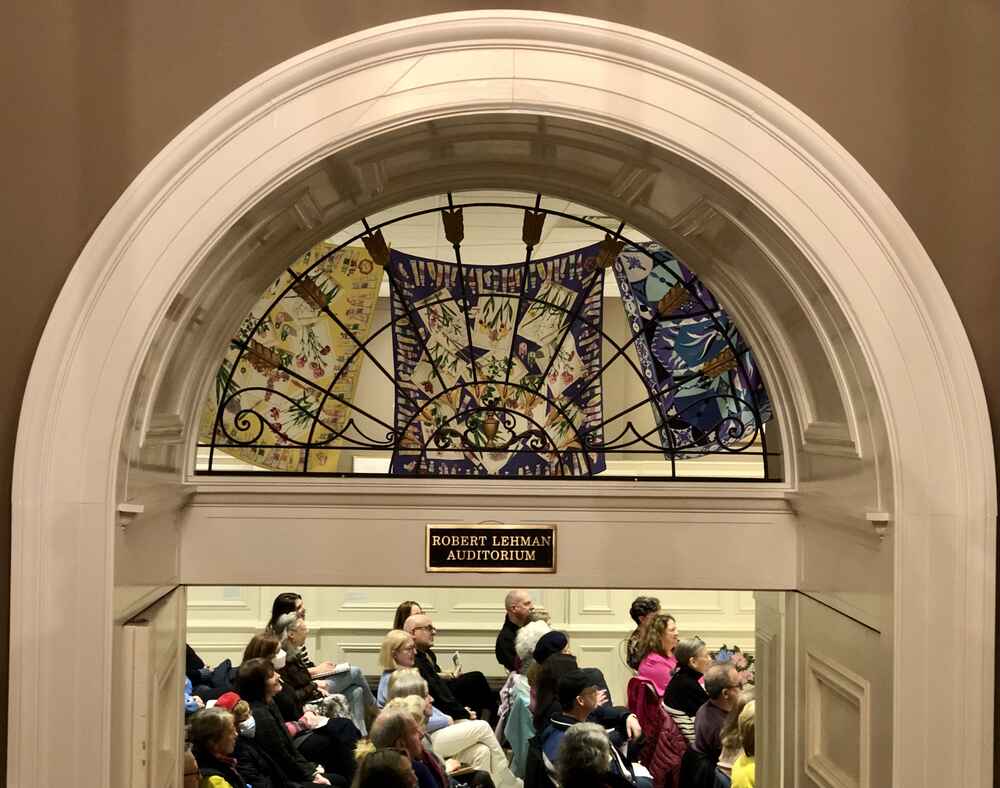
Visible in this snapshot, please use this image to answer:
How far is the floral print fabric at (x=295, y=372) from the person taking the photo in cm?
404

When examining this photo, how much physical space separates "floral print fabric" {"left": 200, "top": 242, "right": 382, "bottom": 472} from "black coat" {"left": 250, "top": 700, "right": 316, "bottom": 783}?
235 centimetres

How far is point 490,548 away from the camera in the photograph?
3.77 metres

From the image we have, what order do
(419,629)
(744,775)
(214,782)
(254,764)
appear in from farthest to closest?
(419,629)
(254,764)
(744,775)
(214,782)

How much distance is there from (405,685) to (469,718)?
4.79 feet

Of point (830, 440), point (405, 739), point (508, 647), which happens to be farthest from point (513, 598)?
point (830, 440)

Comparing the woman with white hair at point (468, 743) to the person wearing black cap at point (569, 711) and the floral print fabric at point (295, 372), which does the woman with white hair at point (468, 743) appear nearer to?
the person wearing black cap at point (569, 711)

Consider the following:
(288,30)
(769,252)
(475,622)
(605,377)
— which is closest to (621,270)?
(605,377)

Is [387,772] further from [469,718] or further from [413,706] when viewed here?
[469,718]

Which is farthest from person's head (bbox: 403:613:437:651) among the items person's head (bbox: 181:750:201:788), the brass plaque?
the brass plaque

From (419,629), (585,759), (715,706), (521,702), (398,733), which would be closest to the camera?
(585,759)

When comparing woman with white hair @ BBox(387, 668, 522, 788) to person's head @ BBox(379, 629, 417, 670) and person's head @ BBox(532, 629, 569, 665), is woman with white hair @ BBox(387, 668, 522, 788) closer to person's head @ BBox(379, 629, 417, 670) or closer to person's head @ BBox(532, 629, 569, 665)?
person's head @ BBox(379, 629, 417, 670)

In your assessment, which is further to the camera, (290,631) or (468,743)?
(290,631)

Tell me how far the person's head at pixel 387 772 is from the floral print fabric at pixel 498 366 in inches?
54.1

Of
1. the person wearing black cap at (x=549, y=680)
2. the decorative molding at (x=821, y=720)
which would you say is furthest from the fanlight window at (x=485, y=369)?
the person wearing black cap at (x=549, y=680)
